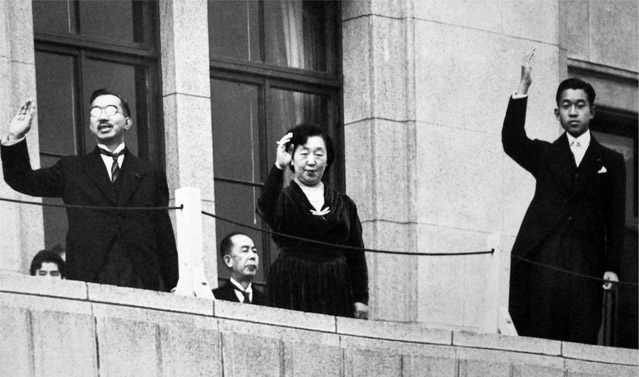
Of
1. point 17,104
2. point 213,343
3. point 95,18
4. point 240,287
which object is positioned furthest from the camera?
point 95,18

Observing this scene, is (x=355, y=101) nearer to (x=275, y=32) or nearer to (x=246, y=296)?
(x=275, y=32)

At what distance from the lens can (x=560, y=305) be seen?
2339 cm

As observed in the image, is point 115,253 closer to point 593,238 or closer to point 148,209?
point 148,209

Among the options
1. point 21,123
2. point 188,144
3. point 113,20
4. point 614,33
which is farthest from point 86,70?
point 614,33

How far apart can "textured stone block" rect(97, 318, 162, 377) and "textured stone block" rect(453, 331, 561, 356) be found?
3.45 meters

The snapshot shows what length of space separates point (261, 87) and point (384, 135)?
1360 millimetres

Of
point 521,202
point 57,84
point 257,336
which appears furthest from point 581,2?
point 257,336

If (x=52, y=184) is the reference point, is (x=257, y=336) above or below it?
below

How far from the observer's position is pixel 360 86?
26.5 meters

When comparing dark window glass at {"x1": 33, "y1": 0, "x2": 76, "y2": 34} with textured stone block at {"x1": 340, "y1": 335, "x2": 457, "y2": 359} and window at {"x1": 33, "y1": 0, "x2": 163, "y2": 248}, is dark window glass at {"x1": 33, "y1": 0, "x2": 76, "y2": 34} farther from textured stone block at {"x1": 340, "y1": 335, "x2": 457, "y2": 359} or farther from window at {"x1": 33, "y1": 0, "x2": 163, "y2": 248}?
textured stone block at {"x1": 340, "y1": 335, "x2": 457, "y2": 359}

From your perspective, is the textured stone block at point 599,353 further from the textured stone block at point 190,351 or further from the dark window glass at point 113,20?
the dark window glass at point 113,20

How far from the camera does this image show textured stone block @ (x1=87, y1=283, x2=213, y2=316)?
2000 cm

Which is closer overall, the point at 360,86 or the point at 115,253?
the point at 115,253

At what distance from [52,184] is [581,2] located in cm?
934
